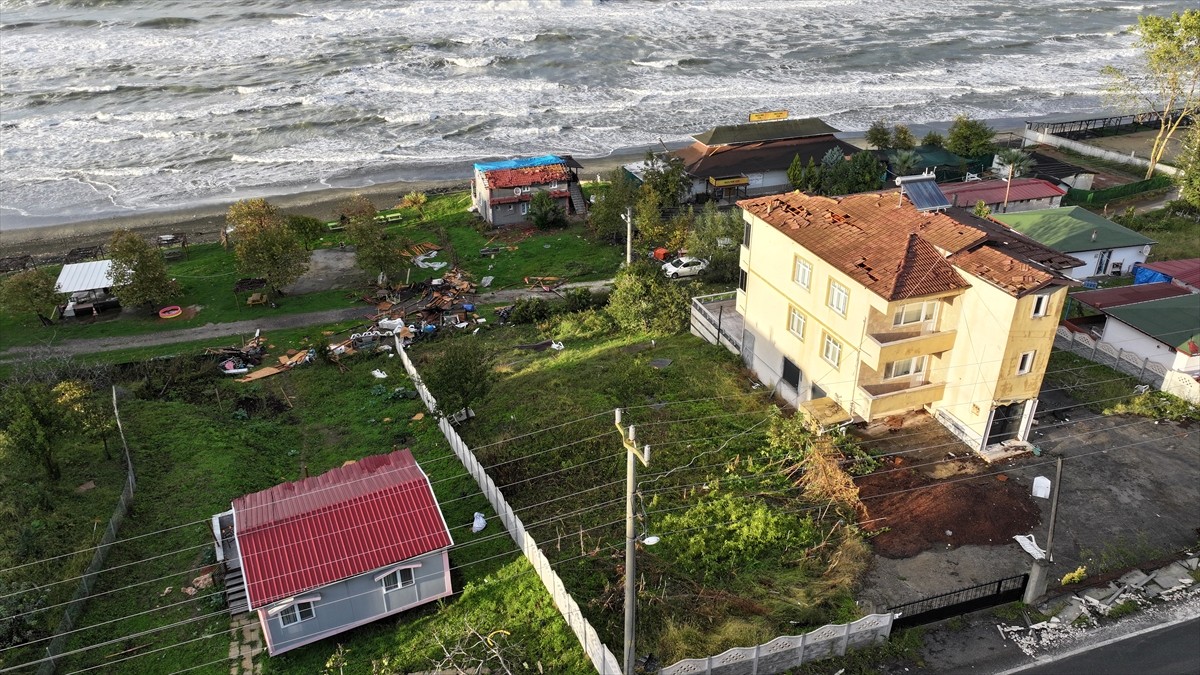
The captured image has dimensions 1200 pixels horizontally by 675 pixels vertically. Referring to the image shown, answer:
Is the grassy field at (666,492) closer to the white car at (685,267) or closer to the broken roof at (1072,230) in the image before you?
the white car at (685,267)

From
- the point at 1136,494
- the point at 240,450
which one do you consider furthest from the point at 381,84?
the point at 1136,494

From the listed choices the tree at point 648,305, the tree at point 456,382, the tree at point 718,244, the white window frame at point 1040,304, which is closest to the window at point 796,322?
the white window frame at point 1040,304

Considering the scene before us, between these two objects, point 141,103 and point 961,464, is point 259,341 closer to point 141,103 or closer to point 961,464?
point 961,464

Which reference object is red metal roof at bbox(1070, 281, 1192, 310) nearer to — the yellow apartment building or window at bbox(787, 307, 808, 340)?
the yellow apartment building

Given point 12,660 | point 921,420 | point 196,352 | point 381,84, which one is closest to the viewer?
point 12,660

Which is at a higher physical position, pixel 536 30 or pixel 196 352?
pixel 536 30

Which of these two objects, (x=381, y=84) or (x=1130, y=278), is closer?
(x=1130, y=278)

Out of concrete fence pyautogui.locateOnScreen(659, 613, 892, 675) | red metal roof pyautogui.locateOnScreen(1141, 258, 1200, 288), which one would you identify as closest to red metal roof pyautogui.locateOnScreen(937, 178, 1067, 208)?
red metal roof pyautogui.locateOnScreen(1141, 258, 1200, 288)
